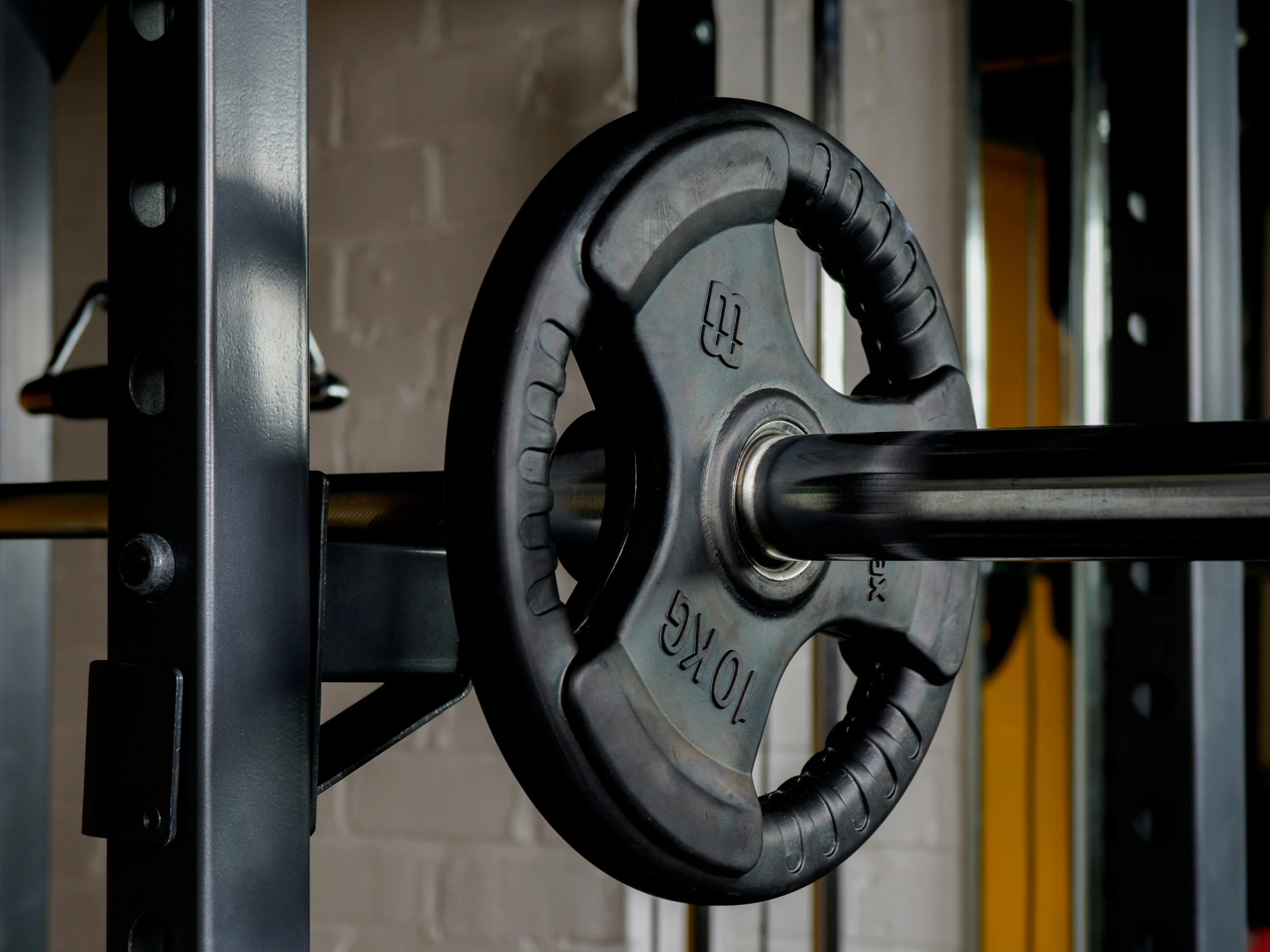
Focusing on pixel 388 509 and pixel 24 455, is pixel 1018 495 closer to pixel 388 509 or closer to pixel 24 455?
pixel 388 509

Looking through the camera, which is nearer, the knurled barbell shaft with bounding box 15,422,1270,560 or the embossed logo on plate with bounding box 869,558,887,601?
the knurled barbell shaft with bounding box 15,422,1270,560

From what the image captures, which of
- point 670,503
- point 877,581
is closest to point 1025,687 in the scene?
point 877,581

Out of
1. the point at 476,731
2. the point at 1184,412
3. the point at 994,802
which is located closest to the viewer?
the point at 1184,412

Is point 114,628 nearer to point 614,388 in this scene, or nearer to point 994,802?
point 614,388

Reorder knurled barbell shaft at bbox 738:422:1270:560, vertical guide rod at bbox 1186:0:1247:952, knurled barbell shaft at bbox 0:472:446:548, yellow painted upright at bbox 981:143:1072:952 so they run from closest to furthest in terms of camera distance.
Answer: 1. knurled barbell shaft at bbox 738:422:1270:560
2. knurled barbell shaft at bbox 0:472:446:548
3. vertical guide rod at bbox 1186:0:1247:952
4. yellow painted upright at bbox 981:143:1072:952

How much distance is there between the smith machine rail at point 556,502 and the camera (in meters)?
0.29

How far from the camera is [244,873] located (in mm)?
335

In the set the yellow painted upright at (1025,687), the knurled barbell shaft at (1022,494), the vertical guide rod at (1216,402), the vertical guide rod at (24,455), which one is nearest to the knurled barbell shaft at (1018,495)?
the knurled barbell shaft at (1022,494)

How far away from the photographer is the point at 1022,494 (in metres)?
0.30

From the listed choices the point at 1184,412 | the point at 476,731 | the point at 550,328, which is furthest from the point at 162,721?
the point at 476,731

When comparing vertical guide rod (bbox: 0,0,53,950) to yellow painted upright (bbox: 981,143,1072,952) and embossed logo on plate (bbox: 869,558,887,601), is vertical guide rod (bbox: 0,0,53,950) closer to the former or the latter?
embossed logo on plate (bbox: 869,558,887,601)

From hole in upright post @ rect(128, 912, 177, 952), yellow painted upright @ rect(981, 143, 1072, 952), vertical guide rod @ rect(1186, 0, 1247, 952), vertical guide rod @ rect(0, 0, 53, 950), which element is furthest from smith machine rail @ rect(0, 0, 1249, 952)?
yellow painted upright @ rect(981, 143, 1072, 952)

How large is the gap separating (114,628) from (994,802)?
0.86 m

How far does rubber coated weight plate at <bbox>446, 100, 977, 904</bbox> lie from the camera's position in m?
0.29
